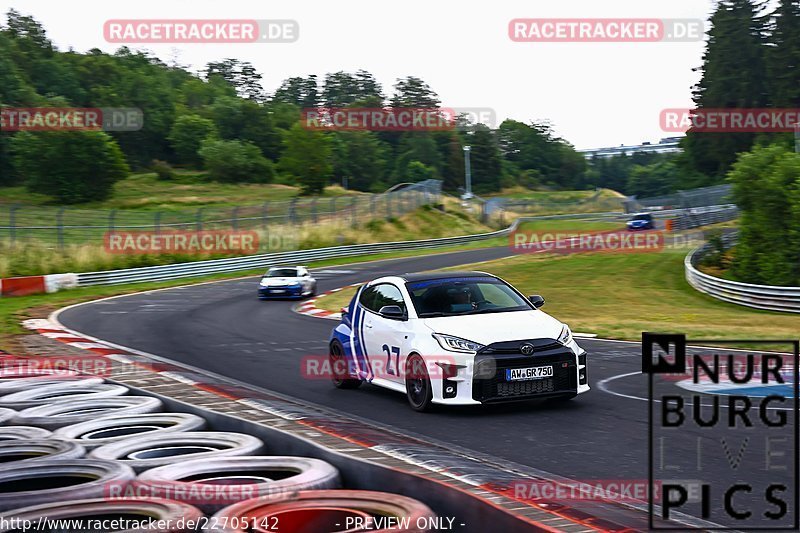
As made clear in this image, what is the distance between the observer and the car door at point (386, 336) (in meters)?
10.6

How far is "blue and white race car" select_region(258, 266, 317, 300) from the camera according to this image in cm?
3136

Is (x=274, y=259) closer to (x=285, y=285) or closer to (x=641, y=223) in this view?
(x=285, y=285)

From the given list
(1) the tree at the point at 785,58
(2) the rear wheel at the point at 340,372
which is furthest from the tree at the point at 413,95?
Result: (2) the rear wheel at the point at 340,372

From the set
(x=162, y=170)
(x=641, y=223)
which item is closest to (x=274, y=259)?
(x=641, y=223)

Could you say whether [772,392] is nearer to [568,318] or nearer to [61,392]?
[61,392]

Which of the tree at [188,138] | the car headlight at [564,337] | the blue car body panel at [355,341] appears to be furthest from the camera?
the tree at [188,138]

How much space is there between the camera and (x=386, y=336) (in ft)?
35.9

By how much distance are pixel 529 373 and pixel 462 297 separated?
1551 mm

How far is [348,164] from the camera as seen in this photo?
126 meters

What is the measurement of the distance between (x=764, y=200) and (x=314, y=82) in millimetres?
164829

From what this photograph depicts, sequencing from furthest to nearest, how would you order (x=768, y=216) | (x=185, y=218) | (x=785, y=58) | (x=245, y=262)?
(x=785, y=58)
(x=185, y=218)
(x=245, y=262)
(x=768, y=216)

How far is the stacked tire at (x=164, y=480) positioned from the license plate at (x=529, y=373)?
127 inches

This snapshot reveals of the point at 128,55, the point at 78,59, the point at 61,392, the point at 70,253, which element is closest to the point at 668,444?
the point at 61,392

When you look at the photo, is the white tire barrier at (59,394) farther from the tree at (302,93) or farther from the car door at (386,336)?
the tree at (302,93)
